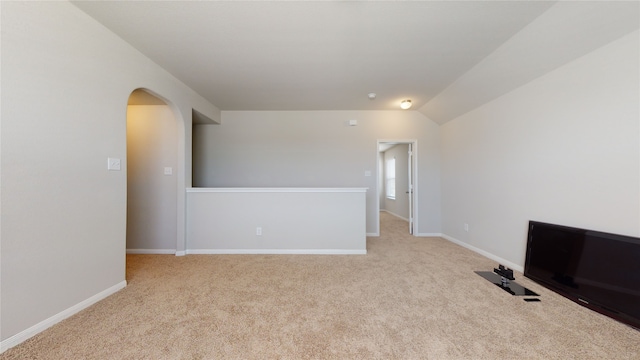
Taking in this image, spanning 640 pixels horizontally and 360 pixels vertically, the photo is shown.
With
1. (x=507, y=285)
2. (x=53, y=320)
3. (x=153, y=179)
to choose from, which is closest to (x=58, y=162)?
(x=53, y=320)

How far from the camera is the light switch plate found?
212 cm

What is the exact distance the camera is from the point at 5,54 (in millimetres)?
1457

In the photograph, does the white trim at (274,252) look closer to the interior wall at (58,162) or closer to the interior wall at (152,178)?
the interior wall at (152,178)

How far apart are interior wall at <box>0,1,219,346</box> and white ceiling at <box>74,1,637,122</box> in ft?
1.21

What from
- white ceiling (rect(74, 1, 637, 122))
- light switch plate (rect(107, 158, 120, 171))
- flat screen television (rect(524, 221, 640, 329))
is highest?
white ceiling (rect(74, 1, 637, 122))

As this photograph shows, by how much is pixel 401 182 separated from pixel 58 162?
6.87 meters

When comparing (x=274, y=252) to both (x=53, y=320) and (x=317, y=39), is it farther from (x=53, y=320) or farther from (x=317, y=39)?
(x=317, y=39)

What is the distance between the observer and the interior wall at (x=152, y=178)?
3.39 meters

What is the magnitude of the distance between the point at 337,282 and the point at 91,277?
2.24 m

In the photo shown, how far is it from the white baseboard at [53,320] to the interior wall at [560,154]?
4.39 metres

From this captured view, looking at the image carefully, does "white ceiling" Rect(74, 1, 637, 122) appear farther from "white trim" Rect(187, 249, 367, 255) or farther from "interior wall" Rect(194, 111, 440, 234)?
"white trim" Rect(187, 249, 367, 255)

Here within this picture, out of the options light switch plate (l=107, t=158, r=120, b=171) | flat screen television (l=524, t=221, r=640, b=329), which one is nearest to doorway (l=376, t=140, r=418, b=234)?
flat screen television (l=524, t=221, r=640, b=329)

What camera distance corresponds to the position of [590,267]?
196 cm

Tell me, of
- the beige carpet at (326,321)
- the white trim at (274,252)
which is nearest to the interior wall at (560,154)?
the beige carpet at (326,321)
